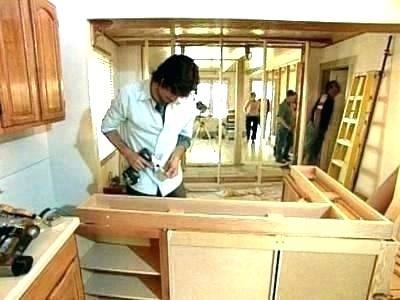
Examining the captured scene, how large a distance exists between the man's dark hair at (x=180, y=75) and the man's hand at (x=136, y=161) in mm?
400

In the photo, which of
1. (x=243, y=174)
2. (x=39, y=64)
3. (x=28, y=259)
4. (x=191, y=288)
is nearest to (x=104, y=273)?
(x=191, y=288)

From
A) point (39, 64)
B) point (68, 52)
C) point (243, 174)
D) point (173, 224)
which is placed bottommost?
point (243, 174)

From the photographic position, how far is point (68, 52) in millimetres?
1807

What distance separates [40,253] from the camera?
95cm

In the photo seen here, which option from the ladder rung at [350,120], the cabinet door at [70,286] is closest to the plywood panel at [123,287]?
the cabinet door at [70,286]

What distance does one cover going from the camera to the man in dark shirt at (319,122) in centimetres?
432

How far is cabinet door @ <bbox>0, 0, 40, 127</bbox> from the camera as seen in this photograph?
1138mm

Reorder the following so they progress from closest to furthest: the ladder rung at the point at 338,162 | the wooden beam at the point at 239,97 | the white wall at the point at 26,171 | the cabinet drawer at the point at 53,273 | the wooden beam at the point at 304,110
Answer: the cabinet drawer at the point at 53,273 < the white wall at the point at 26,171 < the ladder rung at the point at 338,162 < the wooden beam at the point at 304,110 < the wooden beam at the point at 239,97

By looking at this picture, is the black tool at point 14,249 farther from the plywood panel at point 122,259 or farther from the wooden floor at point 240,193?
the wooden floor at point 240,193

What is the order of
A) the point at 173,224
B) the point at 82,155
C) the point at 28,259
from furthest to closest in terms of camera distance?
the point at 82,155 → the point at 173,224 → the point at 28,259

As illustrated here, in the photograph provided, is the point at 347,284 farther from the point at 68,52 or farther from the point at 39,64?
the point at 68,52

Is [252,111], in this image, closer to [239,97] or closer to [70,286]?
[239,97]

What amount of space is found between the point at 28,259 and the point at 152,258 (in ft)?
2.65

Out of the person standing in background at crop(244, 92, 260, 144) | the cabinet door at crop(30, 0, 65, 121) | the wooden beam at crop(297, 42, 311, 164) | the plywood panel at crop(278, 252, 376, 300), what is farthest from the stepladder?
the cabinet door at crop(30, 0, 65, 121)
